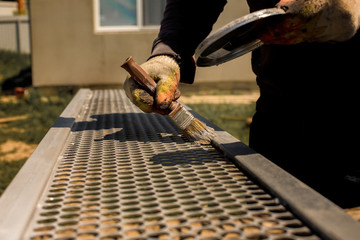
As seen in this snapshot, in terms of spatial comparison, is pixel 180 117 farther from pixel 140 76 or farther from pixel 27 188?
pixel 27 188

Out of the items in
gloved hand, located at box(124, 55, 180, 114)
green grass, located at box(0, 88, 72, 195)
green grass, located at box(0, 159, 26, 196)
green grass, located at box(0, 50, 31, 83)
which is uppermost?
gloved hand, located at box(124, 55, 180, 114)

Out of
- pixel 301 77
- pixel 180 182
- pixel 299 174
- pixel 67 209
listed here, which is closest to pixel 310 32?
pixel 301 77

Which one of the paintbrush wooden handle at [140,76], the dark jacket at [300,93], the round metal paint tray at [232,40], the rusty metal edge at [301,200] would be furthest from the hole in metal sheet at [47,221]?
the dark jacket at [300,93]

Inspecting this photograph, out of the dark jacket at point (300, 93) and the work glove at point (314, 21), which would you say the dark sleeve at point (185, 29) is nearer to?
the dark jacket at point (300, 93)

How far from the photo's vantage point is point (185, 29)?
2.04 metres

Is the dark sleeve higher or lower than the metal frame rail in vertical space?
higher

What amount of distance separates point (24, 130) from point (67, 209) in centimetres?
492

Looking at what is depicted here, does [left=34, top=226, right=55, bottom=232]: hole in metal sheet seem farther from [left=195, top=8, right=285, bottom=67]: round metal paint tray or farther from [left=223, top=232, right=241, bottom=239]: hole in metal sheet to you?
[left=195, top=8, right=285, bottom=67]: round metal paint tray

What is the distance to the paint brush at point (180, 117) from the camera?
1.67m

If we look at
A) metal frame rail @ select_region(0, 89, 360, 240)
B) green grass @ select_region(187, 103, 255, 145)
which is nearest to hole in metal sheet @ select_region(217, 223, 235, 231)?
metal frame rail @ select_region(0, 89, 360, 240)

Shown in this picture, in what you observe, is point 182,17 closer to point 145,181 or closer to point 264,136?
point 264,136

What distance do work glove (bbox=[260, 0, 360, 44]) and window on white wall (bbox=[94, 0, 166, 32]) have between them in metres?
6.21

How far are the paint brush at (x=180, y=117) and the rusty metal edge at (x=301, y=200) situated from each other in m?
0.27

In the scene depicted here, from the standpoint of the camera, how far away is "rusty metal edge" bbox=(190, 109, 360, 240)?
2.58ft
